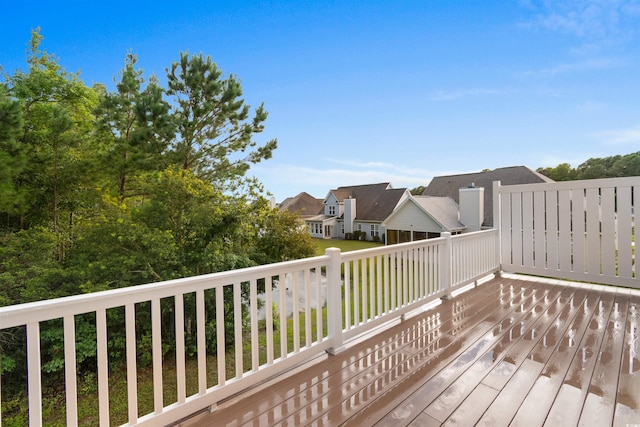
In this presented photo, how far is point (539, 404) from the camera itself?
1.79 m

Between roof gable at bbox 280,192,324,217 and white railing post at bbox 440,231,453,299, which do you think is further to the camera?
roof gable at bbox 280,192,324,217

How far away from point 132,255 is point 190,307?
1.57 meters

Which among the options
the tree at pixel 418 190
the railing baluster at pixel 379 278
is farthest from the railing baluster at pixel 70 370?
the tree at pixel 418 190

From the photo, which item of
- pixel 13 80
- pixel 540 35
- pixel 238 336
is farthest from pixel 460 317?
pixel 13 80

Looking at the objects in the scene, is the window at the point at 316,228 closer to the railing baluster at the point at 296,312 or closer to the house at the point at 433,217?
the house at the point at 433,217

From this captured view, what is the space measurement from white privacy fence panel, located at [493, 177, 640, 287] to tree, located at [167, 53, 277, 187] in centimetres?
715

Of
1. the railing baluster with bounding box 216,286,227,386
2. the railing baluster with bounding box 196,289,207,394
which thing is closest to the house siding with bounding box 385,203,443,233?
the railing baluster with bounding box 216,286,227,386

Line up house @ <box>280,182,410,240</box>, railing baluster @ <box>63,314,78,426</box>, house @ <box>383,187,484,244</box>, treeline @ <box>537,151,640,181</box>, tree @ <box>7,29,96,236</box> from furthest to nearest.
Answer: house @ <box>280,182,410,240</box> → house @ <box>383,187,484,244</box> → treeline @ <box>537,151,640,181</box> → tree @ <box>7,29,96,236</box> → railing baluster @ <box>63,314,78,426</box>

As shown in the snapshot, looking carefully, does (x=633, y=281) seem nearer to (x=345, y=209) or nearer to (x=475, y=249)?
(x=475, y=249)

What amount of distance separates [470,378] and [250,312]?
5.90ft

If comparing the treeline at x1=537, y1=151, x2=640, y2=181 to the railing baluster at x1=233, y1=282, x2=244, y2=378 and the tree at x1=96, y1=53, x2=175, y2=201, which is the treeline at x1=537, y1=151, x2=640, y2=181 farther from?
the tree at x1=96, y1=53, x2=175, y2=201

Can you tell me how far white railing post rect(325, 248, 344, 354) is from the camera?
2475 mm

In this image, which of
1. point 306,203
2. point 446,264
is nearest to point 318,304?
point 446,264

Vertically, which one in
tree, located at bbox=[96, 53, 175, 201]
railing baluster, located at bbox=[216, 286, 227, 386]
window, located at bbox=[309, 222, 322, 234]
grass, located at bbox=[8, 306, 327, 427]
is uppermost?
tree, located at bbox=[96, 53, 175, 201]
